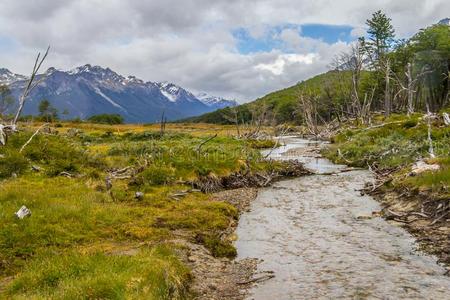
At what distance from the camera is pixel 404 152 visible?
110ft

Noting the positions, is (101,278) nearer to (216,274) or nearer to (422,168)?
(216,274)

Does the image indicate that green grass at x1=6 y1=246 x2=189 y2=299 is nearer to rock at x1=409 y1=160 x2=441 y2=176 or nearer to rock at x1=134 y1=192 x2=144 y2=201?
rock at x1=134 y1=192 x2=144 y2=201

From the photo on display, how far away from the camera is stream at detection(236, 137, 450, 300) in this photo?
12305mm

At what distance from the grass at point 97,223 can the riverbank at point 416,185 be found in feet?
24.8

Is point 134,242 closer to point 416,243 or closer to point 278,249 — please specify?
point 278,249

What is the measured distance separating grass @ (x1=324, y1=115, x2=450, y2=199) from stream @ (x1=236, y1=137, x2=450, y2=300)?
102 inches

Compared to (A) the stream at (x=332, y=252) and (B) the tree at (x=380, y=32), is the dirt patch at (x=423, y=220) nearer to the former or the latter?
(A) the stream at (x=332, y=252)

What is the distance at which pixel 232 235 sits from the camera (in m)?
18.5

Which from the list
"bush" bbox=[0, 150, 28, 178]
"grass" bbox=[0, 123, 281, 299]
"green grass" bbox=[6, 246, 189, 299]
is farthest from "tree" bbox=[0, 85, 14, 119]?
"green grass" bbox=[6, 246, 189, 299]

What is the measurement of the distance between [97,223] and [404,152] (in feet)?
82.9

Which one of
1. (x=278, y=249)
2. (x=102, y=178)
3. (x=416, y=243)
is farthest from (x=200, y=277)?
(x=102, y=178)

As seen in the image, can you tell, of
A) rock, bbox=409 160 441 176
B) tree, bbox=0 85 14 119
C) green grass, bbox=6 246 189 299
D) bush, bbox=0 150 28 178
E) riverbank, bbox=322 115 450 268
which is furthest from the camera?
tree, bbox=0 85 14 119

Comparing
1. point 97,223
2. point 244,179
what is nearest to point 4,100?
point 244,179

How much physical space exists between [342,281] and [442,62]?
73.6 metres
